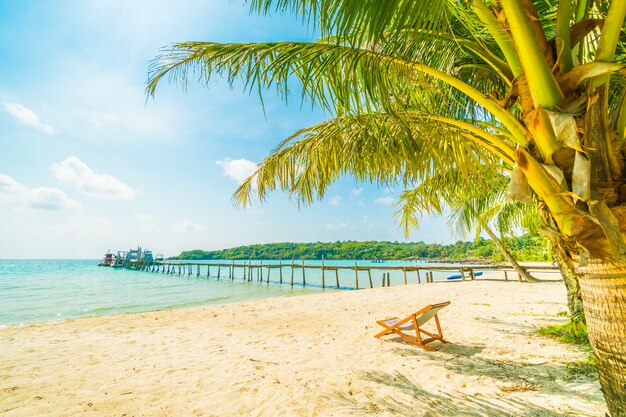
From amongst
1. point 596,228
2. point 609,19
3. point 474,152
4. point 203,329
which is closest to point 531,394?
point 596,228

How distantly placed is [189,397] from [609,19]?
171 inches

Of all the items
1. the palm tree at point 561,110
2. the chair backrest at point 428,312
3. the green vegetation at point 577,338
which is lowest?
the green vegetation at point 577,338

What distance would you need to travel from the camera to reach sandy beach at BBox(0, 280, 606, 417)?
296 centimetres

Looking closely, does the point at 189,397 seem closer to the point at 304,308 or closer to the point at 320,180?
the point at 320,180

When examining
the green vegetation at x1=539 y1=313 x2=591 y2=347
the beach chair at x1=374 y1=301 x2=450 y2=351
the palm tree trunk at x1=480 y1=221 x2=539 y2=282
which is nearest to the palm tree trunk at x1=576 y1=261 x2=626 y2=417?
the beach chair at x1=374 y1=301 x2=450 y2=351

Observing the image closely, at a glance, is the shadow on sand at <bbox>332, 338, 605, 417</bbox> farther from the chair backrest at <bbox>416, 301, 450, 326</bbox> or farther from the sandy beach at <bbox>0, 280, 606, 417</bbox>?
the chair backrest at <bbox>416, 301, 450, 326</bbox>

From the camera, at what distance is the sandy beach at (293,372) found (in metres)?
2.96

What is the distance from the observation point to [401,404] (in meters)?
2.94

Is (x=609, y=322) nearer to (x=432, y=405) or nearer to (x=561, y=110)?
(x=561, y=110)

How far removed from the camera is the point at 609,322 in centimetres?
158

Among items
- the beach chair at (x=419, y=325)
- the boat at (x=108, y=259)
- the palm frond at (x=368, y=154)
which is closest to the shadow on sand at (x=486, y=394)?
the beach chair at (x=419, y=325)

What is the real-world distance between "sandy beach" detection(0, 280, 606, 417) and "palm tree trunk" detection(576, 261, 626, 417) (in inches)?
50.9

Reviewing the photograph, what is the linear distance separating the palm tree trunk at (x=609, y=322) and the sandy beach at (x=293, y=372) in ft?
4.24

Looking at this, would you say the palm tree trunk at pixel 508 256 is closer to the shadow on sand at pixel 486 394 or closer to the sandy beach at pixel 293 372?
the sandy beach at pixel 293 372
